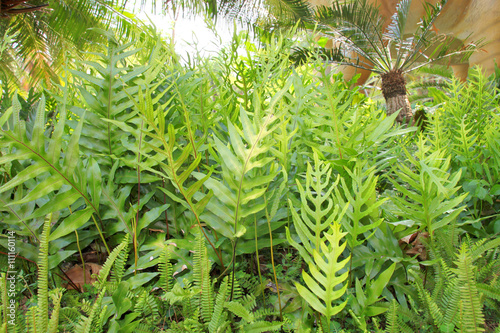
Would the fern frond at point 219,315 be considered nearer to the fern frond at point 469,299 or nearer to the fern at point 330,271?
the fern at point 330,271

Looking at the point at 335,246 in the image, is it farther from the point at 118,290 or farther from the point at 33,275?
the point at 33,275

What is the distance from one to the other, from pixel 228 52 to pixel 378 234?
0.62m

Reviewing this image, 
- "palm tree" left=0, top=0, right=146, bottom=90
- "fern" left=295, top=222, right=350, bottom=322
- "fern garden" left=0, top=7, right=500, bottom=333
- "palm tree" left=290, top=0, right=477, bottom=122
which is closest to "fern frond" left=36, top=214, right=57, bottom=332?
"fern garden" left=0, top=7, right=500, bottom=333

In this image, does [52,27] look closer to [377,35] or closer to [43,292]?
[377,35]

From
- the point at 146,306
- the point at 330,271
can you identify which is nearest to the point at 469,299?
the point at 330,271

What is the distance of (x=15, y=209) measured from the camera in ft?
1.55

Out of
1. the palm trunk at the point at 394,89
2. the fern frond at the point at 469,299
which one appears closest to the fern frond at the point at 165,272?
the fern frond at the point at 469,299

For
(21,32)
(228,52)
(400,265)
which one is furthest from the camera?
(21,32)

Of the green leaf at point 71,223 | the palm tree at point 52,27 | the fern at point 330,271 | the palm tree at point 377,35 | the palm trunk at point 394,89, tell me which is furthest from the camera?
the palm trunk at point 394,89

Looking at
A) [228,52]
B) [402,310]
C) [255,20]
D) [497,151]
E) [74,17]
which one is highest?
[255,20]

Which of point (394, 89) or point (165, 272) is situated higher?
point (394, 89)

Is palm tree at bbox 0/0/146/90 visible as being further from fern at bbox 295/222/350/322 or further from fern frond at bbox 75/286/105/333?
fern at bbox 295/222/350/322

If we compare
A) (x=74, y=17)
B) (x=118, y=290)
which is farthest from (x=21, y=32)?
(x=118, y=290)

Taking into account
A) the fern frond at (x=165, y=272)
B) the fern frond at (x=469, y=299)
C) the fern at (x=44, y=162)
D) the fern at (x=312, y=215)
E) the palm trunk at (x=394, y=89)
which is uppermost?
the palm trunk at (x=394, y=89)
